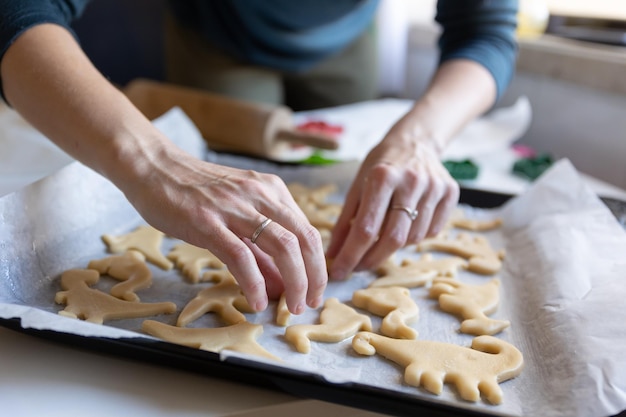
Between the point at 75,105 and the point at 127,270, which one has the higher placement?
the point at 75,105

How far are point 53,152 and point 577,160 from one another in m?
1.26

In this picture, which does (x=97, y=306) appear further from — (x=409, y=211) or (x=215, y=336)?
(x=409, y=211)

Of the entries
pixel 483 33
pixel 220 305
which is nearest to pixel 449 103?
pixel 483 33

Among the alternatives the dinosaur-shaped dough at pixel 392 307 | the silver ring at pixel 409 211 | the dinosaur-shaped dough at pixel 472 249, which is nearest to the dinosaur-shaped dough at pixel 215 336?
the dinosaur-shaped dough at pixel 392 307

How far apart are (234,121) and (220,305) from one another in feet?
2.54

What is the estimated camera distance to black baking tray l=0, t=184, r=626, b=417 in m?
0.58

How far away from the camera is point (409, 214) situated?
0.88m

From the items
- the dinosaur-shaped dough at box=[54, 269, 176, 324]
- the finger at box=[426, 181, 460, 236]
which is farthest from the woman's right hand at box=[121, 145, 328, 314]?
the finger at box=[426, 181, 460, 236]

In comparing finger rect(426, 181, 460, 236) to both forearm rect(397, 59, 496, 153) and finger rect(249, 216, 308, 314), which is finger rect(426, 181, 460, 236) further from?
finger rect(249, 216, 308, 314)

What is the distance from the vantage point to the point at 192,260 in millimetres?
901

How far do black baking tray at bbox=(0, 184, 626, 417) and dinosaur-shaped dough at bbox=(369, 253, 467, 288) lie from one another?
0.95 ft

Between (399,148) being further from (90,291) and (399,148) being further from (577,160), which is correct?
(577,160)

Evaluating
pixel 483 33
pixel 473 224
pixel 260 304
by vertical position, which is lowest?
pixel 473 224

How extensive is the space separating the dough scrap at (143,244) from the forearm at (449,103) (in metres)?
0.40
